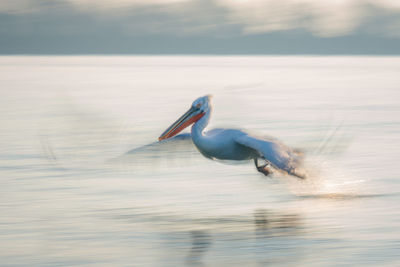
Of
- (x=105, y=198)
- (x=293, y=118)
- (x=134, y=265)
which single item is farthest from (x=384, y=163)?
(x=293, y=118)

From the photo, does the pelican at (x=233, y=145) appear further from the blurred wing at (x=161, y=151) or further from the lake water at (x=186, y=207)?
the lake water at (x=186, y=207)

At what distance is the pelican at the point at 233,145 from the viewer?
10164 millimetres

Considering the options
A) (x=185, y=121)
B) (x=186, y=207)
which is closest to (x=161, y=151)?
(x=185, y=121)

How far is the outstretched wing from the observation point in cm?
1008

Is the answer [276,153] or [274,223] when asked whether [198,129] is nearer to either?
[276,153]

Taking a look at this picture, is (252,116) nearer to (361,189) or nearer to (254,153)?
(361,189)

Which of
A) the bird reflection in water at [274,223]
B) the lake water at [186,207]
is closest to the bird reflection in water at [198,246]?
the lake water at [186,207]

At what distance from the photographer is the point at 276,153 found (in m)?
10.2

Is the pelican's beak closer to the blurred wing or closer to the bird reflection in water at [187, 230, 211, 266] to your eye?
the blurred wing

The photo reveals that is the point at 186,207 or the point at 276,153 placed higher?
the point at 276,153

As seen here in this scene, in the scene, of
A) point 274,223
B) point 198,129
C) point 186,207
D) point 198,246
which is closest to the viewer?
point 198,246

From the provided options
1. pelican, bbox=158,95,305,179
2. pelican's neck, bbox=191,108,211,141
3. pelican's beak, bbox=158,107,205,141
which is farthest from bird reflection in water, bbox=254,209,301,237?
pelican's beak, bbox=158,107,205,141

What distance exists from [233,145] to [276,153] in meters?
0.90

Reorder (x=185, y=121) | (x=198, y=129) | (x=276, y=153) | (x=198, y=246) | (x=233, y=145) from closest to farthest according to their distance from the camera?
(x=198, y=246) → (x=276, y=153) → (x=198, y=129) → (x=233, y=145) → (x=185, y=121)
